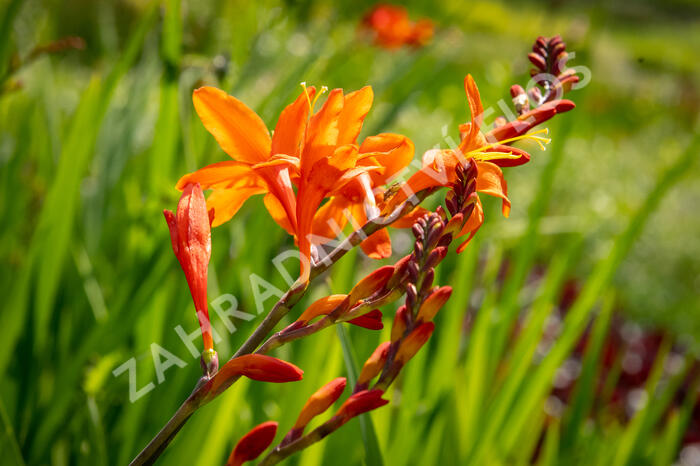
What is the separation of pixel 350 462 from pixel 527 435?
0.39 metres

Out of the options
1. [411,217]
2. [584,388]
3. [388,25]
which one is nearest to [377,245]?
[411,217]

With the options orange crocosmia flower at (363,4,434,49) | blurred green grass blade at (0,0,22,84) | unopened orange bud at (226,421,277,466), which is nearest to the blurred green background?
blurred green grass blade at (0,0,22,84)

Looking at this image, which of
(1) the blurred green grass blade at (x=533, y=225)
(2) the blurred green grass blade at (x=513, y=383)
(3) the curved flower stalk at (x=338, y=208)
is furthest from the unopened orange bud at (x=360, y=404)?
(1) the blurred green grass blade at (x=533, y=225)

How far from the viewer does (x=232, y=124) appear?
0.97 ft

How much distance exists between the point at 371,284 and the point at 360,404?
0.05 m

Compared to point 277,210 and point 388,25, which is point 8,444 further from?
point 388,25

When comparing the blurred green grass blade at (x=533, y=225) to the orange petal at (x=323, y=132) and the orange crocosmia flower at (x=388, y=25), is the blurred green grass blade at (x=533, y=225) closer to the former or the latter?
the orange petal at (x=323, y=132)

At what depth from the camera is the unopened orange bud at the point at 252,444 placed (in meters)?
0.28

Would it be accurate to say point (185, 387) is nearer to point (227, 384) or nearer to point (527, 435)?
point (227, 384)

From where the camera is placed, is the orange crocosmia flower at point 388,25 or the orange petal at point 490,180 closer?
the orange petal at point 490,180

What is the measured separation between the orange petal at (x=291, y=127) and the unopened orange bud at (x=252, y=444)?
0.42 ft

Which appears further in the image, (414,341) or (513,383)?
(513,383)

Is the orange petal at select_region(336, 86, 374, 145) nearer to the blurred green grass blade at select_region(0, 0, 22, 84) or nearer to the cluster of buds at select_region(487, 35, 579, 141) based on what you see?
the cluster of buds at select_region(487, 35, 579, 141)

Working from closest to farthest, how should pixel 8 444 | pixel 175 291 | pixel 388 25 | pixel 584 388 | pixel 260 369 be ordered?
pixel 260 369 < pixel 8 444 < pixel 175 291 < pixel 584 388 < pixel 388 25
